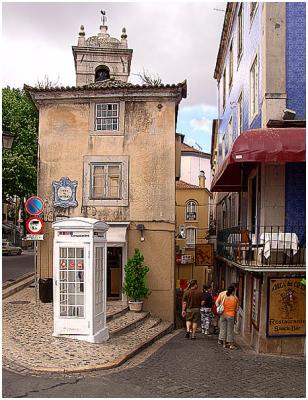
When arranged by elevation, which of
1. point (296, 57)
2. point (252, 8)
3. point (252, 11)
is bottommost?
point (296, 57)

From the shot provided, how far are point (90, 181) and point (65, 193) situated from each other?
35.0 inches

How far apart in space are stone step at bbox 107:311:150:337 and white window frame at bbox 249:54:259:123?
648 centimetres

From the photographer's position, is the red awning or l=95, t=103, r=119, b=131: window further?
l=95, t=103, r=119, b=131: window

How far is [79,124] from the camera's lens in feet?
57.2

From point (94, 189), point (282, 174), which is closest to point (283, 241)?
point (282, 174)

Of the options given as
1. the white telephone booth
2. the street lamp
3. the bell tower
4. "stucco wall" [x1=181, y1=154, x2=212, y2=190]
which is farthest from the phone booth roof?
"stucco wall" [x1=181, y1=154, x2=212, y2=190]

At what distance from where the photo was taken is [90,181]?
678 inches

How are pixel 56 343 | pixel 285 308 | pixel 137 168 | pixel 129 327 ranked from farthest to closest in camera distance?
pixel 137 168, pixel 129 327, pixel 285 308, pixel 56 343

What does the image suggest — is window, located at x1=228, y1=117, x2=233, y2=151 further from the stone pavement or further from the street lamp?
the street lamp

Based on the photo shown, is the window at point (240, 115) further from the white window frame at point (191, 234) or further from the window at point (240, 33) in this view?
the white window frame at point (191, 234)

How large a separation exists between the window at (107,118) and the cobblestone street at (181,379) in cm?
821

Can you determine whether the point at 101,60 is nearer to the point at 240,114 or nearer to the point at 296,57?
the point at 240,114

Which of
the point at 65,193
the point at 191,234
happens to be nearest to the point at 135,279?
the point at 65,193

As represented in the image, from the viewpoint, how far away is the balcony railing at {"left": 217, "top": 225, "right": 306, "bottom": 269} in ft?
38.7
